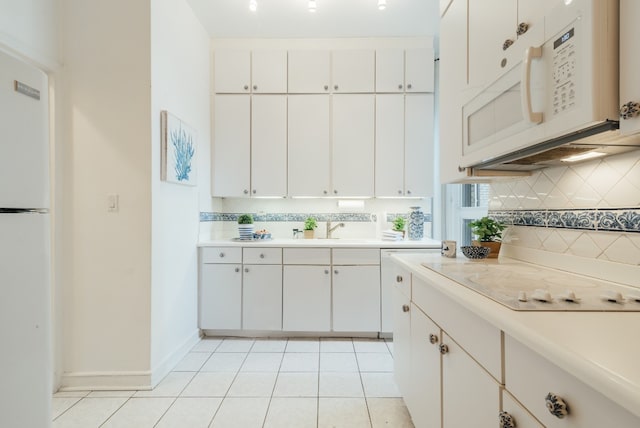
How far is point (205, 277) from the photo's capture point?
2.89 meters

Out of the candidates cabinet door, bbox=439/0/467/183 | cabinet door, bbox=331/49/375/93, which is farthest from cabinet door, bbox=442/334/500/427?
cabinet door, bbox=331/49/375/93

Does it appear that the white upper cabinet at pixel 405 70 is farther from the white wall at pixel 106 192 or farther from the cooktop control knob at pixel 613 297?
the cooktop control knob at pixel 613 297

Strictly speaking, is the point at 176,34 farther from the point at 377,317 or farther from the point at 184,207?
the point at 377,317

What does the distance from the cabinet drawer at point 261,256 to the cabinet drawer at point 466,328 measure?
1661mm

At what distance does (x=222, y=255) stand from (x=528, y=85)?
2.56 metres

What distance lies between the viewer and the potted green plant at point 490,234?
176 cm

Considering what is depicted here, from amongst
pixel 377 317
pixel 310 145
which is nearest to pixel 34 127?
pixel 310 145

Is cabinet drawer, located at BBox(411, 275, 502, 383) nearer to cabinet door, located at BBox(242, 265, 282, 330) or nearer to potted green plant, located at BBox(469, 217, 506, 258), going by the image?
potted green plant, located at BBox(469, 217, 506, 258)

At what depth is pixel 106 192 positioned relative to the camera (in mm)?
2076

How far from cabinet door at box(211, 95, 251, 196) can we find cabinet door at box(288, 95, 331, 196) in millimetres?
438

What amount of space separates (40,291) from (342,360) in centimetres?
200

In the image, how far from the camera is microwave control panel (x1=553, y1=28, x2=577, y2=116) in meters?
0.87

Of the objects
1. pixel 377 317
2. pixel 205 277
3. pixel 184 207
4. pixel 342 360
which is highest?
pixel 184 207

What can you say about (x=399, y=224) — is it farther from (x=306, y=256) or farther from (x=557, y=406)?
(x=557, y=406)
